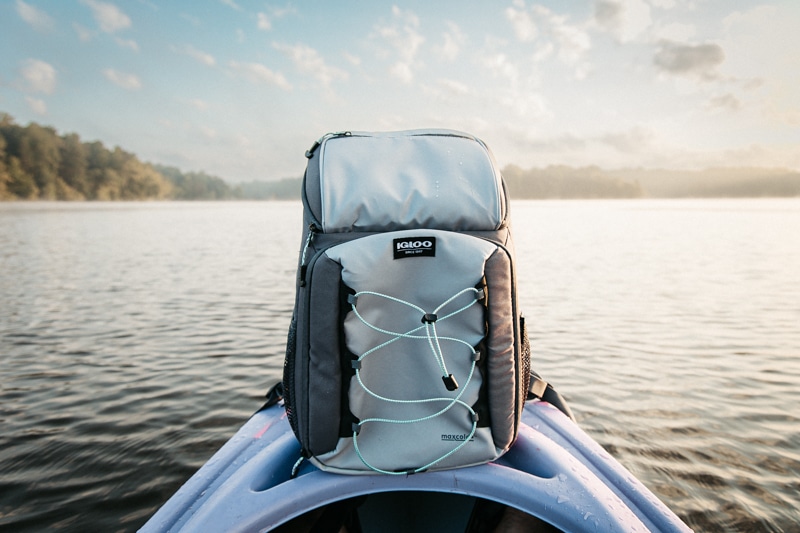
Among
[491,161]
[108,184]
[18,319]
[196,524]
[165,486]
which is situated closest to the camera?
[196,524]

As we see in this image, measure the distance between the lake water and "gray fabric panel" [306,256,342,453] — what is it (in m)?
1.79

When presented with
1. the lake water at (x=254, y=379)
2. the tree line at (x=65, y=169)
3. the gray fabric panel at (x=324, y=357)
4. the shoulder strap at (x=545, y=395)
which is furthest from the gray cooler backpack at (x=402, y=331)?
the tree line at (x=65, y=169)

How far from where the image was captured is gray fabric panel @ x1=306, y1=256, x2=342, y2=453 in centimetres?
156

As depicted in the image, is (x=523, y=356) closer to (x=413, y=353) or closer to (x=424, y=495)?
(x=413, y=353)

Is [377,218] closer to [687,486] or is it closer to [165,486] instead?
[165,486]

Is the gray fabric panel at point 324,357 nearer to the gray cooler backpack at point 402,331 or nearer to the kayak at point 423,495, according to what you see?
the gray cooler backpack at point 402,331

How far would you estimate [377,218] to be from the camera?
168 cm

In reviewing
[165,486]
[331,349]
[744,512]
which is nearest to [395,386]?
[331,349]

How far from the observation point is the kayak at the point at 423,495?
1545 millimetres

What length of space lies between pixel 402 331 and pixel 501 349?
337 millimetres

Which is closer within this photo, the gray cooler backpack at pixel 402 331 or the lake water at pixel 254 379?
the gray cooler backpack at pixel 402 331

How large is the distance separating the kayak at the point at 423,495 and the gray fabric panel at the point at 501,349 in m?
0.16

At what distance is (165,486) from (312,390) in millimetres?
2017

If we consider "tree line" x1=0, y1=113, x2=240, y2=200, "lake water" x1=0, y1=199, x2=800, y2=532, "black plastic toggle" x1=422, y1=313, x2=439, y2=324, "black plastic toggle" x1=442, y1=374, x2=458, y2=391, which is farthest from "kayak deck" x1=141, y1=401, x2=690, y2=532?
"tree line" x1=0, y1=113, x2=240, y2=200
